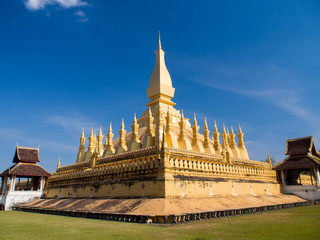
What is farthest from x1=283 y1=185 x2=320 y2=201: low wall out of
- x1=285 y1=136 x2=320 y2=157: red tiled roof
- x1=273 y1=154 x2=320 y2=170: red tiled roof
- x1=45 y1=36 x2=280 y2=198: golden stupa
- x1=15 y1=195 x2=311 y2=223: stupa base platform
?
x1=15 y1=195 x2=311 y2=223: stupa base platform

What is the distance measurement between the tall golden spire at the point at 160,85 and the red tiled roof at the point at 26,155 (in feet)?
53.6

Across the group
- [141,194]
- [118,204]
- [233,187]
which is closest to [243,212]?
[233,187]

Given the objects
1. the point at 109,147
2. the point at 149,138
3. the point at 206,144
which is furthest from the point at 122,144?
the point at 206,144

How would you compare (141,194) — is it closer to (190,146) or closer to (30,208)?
(190,146)

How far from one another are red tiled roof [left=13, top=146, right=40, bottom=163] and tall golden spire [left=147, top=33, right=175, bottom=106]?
16327 mm

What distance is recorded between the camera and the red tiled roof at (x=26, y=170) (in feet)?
100

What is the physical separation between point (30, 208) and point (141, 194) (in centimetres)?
1386

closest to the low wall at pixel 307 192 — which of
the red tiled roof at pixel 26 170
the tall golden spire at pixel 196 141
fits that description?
Answer: the tall golden spire at pixel 196 141

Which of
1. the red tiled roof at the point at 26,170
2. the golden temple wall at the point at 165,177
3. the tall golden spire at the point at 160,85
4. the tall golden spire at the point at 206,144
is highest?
the tall golden spire at the point at 160,85

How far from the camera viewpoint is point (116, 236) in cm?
950

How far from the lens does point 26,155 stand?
3312 cm

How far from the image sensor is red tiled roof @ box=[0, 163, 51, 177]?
3050 cm

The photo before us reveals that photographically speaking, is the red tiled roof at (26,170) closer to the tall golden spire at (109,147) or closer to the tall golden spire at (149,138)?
the tall golden spire at (109,147)

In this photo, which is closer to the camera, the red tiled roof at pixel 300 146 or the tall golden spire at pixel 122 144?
the tall golden spire at pixel 122 144
